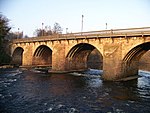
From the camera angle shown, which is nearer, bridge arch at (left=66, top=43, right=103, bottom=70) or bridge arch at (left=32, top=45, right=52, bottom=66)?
bridge arch at (left=66, top=43, right=103, bottom=70)

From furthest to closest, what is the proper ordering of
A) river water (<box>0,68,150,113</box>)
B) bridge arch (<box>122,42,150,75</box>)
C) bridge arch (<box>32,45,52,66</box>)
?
bridge arch (<box>32,45,52,66</box>) → bridge arch (<box>122,42,150,75</box>) → river water (<box>0,68,150,113</box>)

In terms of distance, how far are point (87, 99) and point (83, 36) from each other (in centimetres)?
2035

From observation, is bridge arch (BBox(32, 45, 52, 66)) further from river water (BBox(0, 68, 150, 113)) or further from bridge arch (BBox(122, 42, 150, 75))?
river water (BBox(0, 68, 150, 113))

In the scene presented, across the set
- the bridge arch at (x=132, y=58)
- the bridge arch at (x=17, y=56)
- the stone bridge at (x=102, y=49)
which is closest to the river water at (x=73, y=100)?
the stone bridge at (x=102, y=49)

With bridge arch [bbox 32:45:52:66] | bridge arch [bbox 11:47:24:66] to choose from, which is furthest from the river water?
bridge arch [bbox 11:47:24:66]

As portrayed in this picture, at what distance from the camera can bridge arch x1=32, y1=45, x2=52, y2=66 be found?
5847cm

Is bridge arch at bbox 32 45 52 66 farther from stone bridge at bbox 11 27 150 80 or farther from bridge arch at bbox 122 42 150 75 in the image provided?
bridge arch at bbox 122 42 150 75

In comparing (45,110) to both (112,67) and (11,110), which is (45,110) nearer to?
(11,110)

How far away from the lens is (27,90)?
84.5ft

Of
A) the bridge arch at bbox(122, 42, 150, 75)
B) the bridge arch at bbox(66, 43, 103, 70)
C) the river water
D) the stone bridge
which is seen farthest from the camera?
the bridge arch at bbox(66, 43, 103, 70)

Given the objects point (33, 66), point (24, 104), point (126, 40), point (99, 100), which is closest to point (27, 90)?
point (24, 104)

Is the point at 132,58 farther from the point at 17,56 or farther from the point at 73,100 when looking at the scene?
the point at 17,56

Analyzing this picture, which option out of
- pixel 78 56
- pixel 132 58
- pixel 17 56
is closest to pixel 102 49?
pixel 132 58

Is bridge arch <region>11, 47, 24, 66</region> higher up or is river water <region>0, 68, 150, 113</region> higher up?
bridge arch <region>11, 47, 24, 66</region>
